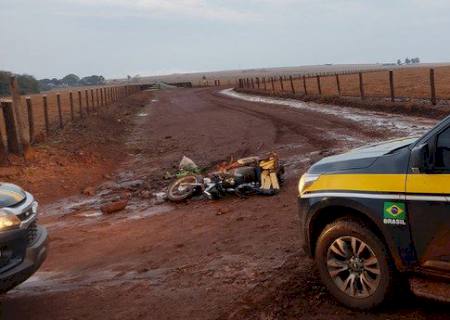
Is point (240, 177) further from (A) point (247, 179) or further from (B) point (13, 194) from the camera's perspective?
(B) point (13, 194)

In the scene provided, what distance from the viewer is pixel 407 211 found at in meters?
4.07

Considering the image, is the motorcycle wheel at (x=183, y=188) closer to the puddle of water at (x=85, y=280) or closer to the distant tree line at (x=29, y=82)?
the puddle of water at (x=85, y=280)

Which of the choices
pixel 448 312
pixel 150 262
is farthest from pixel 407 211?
pixel 150 262

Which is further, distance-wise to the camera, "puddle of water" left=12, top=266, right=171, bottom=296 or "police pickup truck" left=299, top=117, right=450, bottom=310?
"puddle of water" left=12, top=266, right=171, bottom=296

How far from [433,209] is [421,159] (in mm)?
347

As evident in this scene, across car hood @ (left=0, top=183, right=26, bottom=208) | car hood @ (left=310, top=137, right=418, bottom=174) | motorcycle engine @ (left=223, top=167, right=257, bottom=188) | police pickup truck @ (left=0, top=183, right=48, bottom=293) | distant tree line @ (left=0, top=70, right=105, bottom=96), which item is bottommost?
motorcycle engine @ (left=223, top=167, right=257, bottom=188)

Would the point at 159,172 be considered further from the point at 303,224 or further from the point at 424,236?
the point at 424,236

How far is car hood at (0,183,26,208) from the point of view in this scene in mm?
5316

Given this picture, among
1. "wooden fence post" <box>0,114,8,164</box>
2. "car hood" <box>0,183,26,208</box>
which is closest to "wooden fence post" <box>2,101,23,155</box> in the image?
"wooden fence post" <box>0,114,8,164</box>

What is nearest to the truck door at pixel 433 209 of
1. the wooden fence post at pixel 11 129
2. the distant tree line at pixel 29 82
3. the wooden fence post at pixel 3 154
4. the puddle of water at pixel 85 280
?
the puddle of water at pixel 85 280

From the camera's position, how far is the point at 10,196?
550 centimetres

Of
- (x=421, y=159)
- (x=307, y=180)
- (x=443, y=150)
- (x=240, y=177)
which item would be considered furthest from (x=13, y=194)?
(x=240, y=177)

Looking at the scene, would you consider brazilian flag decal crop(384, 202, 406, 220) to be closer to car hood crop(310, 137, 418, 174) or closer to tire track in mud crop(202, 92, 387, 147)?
car hood crop(310, 137, 418, 174)

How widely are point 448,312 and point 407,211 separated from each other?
0.91 metres
